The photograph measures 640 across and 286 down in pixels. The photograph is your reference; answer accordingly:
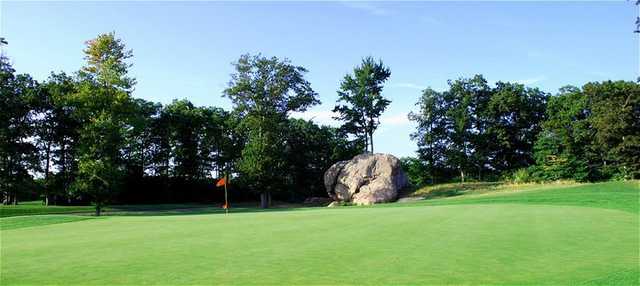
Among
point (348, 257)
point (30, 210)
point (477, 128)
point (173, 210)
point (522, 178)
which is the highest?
point (477, 128)

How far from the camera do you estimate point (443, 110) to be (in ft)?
200

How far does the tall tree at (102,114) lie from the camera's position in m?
41.3

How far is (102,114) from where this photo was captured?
41344mm

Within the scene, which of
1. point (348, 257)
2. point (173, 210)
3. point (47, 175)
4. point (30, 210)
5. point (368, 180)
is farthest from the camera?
point (368, 180)

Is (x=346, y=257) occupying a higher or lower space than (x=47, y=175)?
lower

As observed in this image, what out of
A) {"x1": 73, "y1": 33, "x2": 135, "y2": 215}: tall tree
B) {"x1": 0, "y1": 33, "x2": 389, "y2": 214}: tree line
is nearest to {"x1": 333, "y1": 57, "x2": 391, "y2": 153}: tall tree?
{"x1": 0, "y1": 33, "x2": 389, "y2": 214}: tree line

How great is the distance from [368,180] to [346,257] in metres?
40.5

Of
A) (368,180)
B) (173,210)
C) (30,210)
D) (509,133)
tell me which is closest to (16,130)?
(30,210)

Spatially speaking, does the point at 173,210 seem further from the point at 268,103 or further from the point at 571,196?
the point at 571,196

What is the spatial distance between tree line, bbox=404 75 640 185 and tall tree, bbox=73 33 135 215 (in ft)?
118

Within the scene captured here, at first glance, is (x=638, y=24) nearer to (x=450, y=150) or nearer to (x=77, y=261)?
(x=77, y=261)

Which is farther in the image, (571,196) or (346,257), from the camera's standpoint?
(571,196)

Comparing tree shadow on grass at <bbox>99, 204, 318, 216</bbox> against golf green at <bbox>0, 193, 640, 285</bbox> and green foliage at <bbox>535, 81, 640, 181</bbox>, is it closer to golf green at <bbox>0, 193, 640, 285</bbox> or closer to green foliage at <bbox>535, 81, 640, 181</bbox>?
golf green at <bbox>0, 193, 640, 285</bbox>

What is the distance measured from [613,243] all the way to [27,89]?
4977 centimetres
